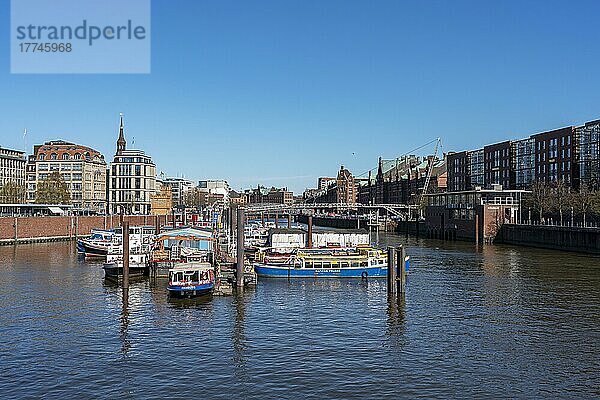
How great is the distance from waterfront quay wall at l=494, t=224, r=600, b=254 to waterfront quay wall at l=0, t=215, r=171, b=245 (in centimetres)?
5417

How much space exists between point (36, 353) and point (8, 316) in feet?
31.8

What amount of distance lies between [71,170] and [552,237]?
378 feet

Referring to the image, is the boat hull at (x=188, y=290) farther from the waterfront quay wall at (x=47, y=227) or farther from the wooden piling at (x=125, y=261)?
the waterfront quay wall at (x=47, y=227)

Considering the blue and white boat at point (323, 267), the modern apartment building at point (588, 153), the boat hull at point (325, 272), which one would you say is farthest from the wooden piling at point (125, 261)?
the modern apartment building at point (588, 153)

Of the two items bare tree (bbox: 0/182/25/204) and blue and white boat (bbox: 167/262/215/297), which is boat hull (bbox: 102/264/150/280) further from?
bare tree (bbox: 0/182/25/204)

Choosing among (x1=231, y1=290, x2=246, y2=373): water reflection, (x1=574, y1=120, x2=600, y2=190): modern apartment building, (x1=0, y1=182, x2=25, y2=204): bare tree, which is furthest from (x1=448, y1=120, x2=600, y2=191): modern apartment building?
(x1=0, y1=182, x2=25, y2=204): bare tree

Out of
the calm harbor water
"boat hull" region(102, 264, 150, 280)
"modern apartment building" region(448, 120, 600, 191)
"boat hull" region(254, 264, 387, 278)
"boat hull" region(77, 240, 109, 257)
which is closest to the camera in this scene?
the calm harbor water

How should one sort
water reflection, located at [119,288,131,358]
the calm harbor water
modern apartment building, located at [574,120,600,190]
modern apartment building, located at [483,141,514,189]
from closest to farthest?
1. the calm harbor water
2. water reflection, located at [119,288,131,358]
3. modern apartment building, located at [574,120,600,190]
4. modern apartment building, located at [483,141,514,189]

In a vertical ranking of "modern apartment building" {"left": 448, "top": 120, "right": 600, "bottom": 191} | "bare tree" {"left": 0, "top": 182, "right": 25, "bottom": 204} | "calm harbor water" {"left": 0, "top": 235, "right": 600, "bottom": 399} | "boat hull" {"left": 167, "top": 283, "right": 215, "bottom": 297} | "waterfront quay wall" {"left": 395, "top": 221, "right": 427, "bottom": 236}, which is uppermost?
"modern apartment building" {"left": 448, "top": 120, "right": 600, "bottom": 191}

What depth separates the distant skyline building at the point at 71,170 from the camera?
162000mm

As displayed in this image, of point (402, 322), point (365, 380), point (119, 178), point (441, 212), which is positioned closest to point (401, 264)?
point (402, 322)

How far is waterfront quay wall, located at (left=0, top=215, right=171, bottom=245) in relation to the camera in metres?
100

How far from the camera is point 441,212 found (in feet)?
412

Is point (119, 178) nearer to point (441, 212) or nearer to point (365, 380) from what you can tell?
point (441, 212)
